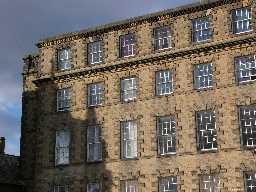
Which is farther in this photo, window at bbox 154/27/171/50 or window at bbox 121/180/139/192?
window at bbox 154/27/171/50

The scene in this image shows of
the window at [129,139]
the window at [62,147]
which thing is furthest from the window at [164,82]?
the window at [62,147]

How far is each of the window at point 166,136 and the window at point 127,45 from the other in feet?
18.1

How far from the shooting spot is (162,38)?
35.3 meters

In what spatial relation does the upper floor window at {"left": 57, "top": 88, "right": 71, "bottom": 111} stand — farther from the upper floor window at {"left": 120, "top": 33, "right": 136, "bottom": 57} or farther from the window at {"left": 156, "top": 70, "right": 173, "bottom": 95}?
the window at {"left": 156, "top": 70, "right": 173, "bottom": 95}

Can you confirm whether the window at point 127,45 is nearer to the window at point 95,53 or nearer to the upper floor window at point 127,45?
the upper floor window at point 127,45

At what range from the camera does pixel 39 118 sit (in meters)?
38.8

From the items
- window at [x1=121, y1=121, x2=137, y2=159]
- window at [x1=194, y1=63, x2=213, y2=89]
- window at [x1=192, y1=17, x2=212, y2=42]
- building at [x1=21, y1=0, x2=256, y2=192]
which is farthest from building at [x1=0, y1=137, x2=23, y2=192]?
window at [x1=192, y1=17, x2=212, y2=42]

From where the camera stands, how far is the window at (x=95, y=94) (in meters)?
36.7

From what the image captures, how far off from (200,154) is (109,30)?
1130 cm

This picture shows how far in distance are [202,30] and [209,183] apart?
974cm

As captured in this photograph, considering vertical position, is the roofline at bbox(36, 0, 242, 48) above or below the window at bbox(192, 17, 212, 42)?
above

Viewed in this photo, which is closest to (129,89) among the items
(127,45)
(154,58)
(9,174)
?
(154,58)

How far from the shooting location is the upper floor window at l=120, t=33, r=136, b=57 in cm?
3628

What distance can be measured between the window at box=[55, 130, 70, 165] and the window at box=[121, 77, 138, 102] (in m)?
4.95
